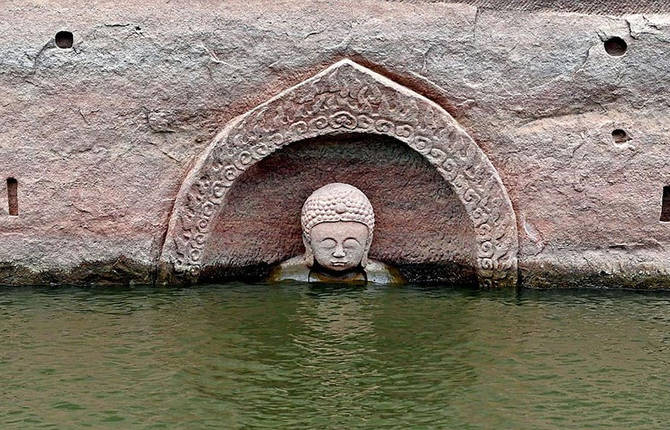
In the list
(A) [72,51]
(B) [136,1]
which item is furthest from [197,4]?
(A) [72,51]

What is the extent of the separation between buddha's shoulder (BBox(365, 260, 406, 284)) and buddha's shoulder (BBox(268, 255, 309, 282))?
0.36 m

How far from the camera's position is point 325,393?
393 cm

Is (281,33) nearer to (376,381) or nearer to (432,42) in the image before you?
(432,42)

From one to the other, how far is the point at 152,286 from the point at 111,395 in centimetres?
195

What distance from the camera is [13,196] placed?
5.84m

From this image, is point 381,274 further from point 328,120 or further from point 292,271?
point 328,120

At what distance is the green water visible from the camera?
3.71 m

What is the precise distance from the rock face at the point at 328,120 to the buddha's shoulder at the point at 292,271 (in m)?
0.45

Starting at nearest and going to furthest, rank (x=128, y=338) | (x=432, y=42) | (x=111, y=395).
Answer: (x=111, y=395) < (x=128, y=338) < (x=432, y=42)

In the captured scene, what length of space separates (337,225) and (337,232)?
0.04 metres

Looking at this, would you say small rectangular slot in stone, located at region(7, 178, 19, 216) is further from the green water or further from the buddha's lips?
the buddha's lips

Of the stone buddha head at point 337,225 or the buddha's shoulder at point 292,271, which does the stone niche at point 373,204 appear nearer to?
the buddha's shoulder at point 292,271

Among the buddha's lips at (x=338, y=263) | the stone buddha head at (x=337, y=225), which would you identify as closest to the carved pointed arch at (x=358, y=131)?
the stone buddha head at (x=337, y=225)

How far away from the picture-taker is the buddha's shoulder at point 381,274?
5953 mm
